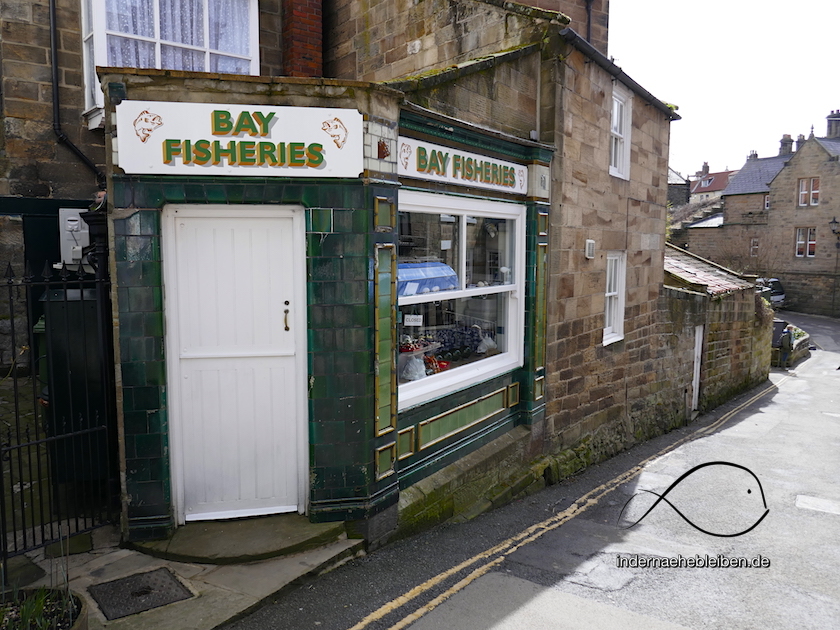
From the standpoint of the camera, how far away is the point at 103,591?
14.2 ft

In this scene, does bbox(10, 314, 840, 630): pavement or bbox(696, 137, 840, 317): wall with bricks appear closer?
bbox(10, 314, 840, 630): pavement

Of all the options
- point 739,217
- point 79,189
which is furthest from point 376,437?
point 739,217

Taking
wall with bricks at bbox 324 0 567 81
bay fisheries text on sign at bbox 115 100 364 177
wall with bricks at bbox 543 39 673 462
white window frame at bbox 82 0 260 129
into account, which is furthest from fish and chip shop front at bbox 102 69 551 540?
white window frame at bbox 82 0 260 129

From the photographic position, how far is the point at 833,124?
123 feet

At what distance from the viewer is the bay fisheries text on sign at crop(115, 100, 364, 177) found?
4.65 metres

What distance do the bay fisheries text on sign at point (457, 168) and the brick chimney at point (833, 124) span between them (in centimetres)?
3881

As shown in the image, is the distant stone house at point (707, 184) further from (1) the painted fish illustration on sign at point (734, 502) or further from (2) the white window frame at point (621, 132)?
(1) the painted fish illustration on sign at point (734, 502)

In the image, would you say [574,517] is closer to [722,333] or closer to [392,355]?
[392,355]

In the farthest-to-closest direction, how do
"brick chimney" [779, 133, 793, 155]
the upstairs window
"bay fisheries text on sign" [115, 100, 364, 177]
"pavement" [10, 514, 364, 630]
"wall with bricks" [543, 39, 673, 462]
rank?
"brick chimney" [779, 133, 793, 155], the upstairs window, "wall with bricks" [543, 39, 673, 462], "bay fisheries text on sign" [115, 100, 364, 177], "pavement" [10, 514, 364, 630]

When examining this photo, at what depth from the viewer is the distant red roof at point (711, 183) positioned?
62947 mm

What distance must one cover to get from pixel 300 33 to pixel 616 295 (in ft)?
20.7

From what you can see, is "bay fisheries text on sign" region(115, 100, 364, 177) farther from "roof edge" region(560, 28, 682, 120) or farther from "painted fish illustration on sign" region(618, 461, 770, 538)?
"painted fish illustration on sign" region(618, 461, 770, 538)

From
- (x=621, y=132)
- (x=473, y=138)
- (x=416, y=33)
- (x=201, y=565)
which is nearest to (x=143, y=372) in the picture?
(x=201, y=565)

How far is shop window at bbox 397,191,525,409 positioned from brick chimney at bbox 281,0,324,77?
14.0 feet
